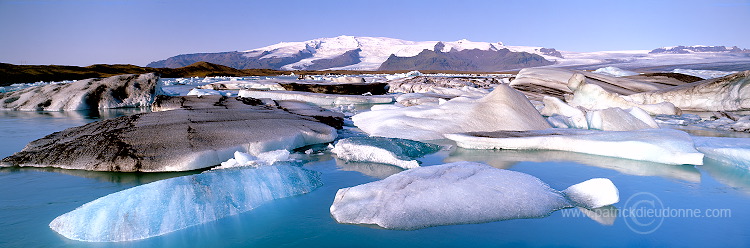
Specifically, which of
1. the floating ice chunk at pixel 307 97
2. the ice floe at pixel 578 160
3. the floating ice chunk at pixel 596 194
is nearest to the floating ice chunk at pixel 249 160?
the ice floe at pixel 578 160

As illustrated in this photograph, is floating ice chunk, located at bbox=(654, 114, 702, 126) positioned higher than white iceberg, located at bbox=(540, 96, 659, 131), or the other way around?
white iceberg, located at bbox=(540, 96, 659, 131)

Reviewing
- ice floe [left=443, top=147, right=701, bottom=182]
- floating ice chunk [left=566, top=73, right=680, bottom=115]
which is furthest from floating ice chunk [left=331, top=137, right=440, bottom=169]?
floating ice chunk [left=566, top=73, right=680, bottom=115]

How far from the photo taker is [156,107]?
692 centimetres

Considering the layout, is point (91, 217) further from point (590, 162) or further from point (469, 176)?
point (590, 162)

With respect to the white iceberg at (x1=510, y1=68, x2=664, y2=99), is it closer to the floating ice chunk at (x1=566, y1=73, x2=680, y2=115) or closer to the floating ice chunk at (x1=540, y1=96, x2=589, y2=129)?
the floating ice chunk at (x1=566, y1=73, x2=680, y2=115)

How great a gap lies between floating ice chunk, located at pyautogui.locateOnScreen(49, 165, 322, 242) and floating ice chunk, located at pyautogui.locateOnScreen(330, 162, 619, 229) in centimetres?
54

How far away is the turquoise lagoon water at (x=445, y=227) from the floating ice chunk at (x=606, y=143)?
0.40ft

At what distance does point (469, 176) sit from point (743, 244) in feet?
4.34

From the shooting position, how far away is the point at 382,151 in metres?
3.74

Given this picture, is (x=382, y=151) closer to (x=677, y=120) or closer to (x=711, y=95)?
(x=677, y=120)

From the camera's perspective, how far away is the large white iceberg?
204 inches

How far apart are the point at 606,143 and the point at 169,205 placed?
3553mm

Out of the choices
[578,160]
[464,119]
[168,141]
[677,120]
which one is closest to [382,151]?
[578,160]

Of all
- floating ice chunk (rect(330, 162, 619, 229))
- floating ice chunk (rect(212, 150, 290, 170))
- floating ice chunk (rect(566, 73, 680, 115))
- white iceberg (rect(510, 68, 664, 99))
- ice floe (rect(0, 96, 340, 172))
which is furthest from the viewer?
white iceberg (rect(510, 68, 664, 99))
